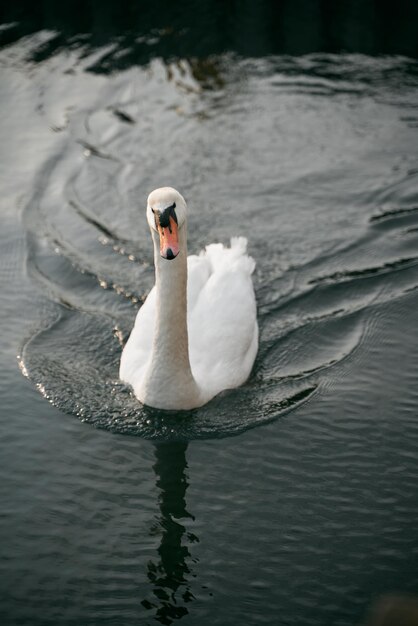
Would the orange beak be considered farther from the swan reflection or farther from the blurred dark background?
the blurred dark background

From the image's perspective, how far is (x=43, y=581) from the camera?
25.6ft

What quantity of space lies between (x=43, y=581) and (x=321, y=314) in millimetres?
4950

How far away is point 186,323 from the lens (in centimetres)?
943

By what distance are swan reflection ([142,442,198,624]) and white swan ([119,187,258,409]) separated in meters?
0.64

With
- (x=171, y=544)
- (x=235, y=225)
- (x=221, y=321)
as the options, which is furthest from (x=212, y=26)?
(x=171, y=544)

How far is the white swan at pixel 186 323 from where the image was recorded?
349 inches

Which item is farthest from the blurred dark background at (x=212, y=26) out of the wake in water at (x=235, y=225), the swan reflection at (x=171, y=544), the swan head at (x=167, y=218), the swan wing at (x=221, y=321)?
the swan reflection at (x=171, y=544)

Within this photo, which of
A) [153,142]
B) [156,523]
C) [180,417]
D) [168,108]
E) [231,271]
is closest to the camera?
[156,523]

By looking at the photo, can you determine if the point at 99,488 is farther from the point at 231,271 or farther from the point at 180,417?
the point at 231,271

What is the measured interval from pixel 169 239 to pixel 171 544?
259cm

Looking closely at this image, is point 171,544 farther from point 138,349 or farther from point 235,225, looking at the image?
point 235,225

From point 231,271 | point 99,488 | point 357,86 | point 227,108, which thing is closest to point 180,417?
point 99,488

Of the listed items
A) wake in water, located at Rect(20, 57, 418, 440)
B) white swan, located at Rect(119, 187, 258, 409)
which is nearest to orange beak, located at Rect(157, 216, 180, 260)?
white swan, located at Rect(119, 187, 258, 409)

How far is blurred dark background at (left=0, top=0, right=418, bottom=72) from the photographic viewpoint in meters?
18.0
